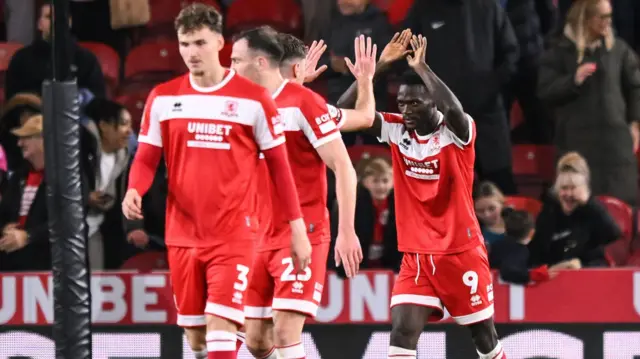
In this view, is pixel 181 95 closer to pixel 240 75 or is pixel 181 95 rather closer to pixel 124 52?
pixel 240 75

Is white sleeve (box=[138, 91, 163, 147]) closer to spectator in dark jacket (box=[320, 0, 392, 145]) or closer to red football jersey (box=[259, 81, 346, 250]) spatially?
red football jersey (box=[259, 81, 346, 250])

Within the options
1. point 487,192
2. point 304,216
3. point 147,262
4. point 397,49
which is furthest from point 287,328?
point 487,192

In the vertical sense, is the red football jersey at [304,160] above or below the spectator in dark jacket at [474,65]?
below

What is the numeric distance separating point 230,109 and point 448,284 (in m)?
1.52

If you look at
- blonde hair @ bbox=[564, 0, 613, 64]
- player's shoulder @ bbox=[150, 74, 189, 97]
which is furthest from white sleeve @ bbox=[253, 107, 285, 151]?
blonde hair @ bbox=[564, 0, 613, 64]

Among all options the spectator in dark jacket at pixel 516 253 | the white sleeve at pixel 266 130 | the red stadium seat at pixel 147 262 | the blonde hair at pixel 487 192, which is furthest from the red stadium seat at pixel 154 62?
the white sleeve at pixel 266 130

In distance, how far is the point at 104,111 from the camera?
7879 millimetres

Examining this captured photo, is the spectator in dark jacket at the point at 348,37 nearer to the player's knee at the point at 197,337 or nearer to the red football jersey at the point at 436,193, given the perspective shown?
the red football jersey at the point at 436,193

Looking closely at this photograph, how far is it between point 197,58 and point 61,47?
81 centimetres

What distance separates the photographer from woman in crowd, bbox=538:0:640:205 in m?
8.12

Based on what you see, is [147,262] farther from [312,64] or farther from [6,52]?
[6,52]

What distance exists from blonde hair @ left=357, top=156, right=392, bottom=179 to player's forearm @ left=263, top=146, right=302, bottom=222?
6.21 feet

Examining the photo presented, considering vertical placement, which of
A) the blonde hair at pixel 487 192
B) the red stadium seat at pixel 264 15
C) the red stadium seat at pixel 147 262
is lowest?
the red stadium seat at pixel 147 262

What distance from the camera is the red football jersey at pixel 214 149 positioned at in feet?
18.0
